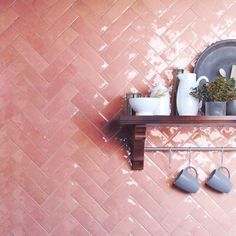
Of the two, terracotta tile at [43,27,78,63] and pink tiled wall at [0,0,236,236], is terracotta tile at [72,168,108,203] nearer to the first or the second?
pink tiled wall at [0,0,236,236]

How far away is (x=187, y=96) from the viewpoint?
1.80 meters

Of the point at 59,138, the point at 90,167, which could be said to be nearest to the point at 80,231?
the point at 90,167

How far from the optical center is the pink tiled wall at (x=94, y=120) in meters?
1.92

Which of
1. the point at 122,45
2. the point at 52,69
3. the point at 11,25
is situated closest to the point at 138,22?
the point at 122,45

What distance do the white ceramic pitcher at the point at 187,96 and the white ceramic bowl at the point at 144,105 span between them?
12 centimetres

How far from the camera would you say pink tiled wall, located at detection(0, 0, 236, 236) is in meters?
1.92

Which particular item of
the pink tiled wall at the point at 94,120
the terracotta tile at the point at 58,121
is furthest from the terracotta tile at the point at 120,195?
the terracotta tile at the point at 58,121

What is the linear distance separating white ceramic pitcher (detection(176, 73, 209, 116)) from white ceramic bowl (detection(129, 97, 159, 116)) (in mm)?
116

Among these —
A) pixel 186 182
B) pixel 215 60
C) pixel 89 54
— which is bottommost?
pixel 186 182

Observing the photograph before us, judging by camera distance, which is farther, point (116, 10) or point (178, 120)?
point (116, 10)

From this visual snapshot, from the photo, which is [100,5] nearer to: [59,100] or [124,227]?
[59,100]

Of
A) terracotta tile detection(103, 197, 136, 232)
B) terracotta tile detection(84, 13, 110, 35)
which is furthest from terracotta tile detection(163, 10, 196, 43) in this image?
terracotta tile detection(103, 197, 136, 232)

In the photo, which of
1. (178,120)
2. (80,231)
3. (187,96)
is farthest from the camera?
(80,231)

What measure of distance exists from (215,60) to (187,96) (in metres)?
0.26
